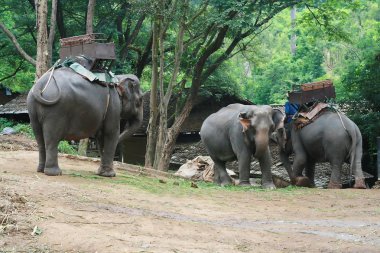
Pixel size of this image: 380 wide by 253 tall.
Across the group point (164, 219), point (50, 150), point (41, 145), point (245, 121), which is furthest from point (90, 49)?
point (164, 219)

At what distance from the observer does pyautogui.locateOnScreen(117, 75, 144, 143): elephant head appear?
1242cm

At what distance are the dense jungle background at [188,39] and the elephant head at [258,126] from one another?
4358 mm

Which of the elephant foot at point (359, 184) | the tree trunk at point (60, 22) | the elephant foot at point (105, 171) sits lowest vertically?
the elephant foot at point (359, 184)

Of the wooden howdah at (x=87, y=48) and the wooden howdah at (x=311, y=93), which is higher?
the wooden howdah at (x=87, y=48)

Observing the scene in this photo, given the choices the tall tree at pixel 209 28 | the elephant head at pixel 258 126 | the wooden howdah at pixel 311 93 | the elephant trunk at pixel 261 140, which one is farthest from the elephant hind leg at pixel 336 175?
the tall tree at pixel 209 28

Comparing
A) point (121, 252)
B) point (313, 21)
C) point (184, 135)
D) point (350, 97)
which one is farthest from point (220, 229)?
point (184, 135)

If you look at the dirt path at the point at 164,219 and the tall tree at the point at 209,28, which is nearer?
the dirt path at the point at 164,219

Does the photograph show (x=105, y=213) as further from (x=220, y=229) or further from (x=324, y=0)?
(x=324, y=0)

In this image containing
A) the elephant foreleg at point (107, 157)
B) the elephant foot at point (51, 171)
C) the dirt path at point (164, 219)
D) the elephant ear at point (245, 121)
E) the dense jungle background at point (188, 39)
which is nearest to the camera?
the dirt path at point (164, 219)

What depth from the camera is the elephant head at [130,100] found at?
12.4 metres

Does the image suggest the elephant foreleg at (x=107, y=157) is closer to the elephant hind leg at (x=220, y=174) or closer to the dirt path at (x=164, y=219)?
the dirt path at (x=164, y=219)

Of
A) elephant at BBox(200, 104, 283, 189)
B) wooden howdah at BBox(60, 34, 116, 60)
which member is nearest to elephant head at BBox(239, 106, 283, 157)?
elephant at BBox(200, 104, 283, 189)

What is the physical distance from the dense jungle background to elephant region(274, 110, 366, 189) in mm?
3562

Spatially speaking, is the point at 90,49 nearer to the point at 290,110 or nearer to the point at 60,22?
the point at 290,110
